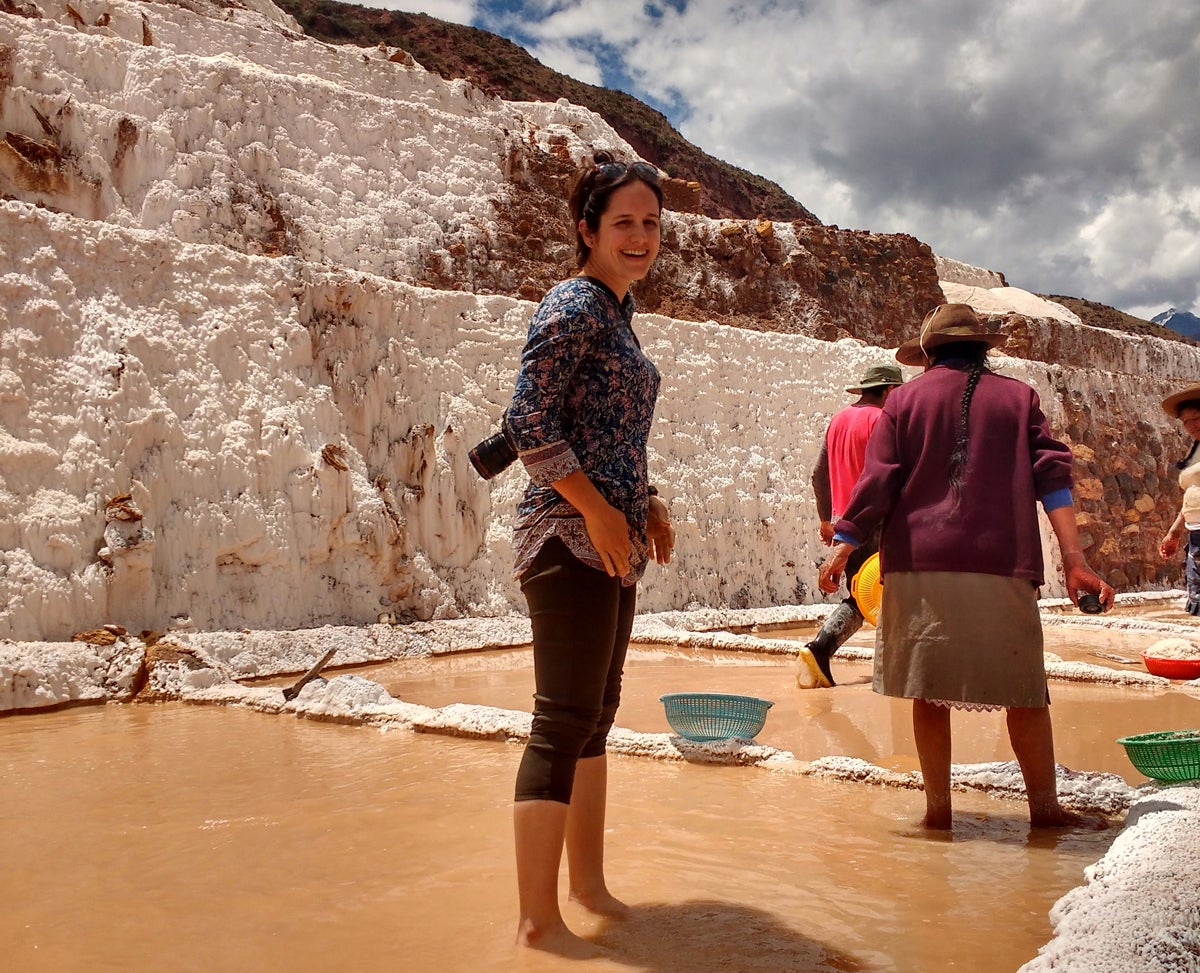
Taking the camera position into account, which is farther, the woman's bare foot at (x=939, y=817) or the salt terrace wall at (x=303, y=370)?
the salt terrace wall at (x=303, y=370)

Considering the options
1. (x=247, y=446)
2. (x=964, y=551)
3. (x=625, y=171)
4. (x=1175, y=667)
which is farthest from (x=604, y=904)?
(x=247, y=446)

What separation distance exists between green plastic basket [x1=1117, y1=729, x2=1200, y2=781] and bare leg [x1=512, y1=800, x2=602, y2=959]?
1885 mm

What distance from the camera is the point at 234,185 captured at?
1188 cm

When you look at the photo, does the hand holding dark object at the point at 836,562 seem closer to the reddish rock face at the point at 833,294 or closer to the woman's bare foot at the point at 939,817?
the woman's bare foot at the point at 939,817

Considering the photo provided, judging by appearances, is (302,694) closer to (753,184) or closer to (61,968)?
(61,968)

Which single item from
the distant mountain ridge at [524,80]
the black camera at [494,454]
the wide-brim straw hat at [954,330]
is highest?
the distant mountain ridge at [524,80]

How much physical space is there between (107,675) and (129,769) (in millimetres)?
2057

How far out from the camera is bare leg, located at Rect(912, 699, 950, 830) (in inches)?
104

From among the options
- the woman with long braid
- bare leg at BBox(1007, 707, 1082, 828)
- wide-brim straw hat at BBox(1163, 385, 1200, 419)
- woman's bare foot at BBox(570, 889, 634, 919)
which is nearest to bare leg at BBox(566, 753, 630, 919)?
woman's bare foot at BBox(570, 889, 634, 919)

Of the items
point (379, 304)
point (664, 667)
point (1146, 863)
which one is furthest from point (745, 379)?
point (1146, 863)

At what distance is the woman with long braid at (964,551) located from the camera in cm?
248

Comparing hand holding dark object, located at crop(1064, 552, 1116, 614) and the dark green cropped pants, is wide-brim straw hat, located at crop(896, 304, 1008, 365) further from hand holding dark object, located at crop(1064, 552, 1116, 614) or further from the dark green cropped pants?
the dark green cropped pants

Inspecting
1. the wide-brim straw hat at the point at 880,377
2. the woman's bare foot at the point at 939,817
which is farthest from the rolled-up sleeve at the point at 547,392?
the wide-brim straw hat at the point at 880,377

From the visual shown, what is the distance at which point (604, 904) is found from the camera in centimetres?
198
